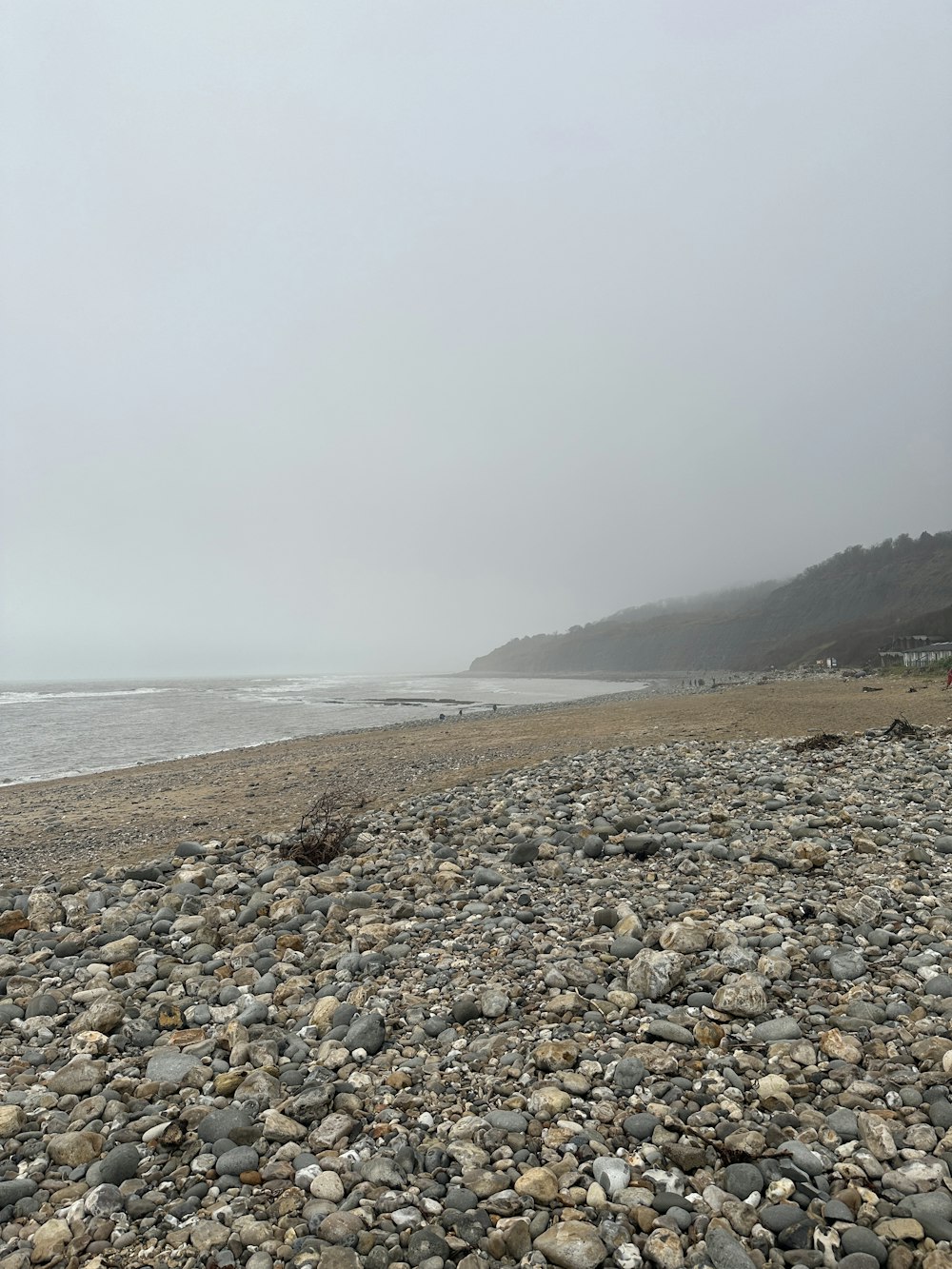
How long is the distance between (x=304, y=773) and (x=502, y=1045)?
15.2m

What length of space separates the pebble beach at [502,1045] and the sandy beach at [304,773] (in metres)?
2.19

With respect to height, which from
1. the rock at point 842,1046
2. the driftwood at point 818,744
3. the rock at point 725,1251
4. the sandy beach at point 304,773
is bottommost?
the sandy beach at point 304,773

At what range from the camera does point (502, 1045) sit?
15.2ft

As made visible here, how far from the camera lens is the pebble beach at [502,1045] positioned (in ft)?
10.5

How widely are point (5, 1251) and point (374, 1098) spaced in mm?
1951

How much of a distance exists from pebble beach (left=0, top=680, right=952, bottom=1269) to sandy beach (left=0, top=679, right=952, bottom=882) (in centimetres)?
219

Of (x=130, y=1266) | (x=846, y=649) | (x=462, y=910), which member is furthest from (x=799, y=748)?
(x=846, y=649)

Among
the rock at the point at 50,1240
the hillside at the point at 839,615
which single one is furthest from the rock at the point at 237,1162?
the hillside at the point at 839,615

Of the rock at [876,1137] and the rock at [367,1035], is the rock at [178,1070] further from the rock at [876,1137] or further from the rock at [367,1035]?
the rock at [876,1137]

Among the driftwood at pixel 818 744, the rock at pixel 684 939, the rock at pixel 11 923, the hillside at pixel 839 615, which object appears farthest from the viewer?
the hillside at pixel 839 615

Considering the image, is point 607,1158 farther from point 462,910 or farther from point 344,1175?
point 462,910

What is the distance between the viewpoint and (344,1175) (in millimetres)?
3621

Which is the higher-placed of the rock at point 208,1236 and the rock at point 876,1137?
the rock at point 876,1137

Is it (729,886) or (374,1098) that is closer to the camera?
(374,1098)
